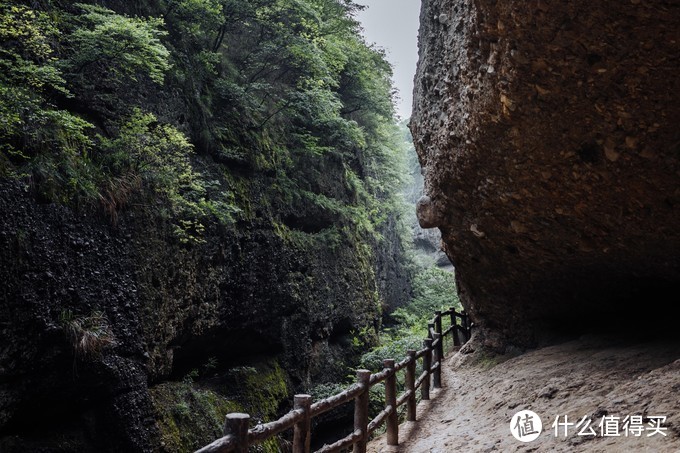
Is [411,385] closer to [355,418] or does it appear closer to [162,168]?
[355,418]

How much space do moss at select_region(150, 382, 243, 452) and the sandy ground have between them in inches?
111

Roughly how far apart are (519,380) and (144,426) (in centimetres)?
546

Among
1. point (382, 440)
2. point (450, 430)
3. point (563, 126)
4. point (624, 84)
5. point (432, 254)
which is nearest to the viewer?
point (624, 84)

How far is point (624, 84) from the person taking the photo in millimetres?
4348

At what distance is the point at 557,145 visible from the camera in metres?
5.26

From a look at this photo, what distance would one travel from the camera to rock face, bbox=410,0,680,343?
4.26m

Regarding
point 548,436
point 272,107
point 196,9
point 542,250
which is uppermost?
point 196,9

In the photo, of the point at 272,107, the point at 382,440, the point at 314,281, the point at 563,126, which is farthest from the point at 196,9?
the point at 382,440

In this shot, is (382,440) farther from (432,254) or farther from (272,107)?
(432,254)

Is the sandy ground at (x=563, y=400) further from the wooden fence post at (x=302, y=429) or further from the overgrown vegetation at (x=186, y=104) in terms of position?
the overgrown vegetation at (x=186, y=104)

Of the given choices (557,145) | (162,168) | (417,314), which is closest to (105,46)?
(162,168)

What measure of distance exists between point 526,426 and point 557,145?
311 cm

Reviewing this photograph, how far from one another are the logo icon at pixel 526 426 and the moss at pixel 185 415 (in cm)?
475

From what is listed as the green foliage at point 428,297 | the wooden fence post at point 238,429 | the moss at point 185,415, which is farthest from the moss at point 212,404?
the green foliage at point 428,297
